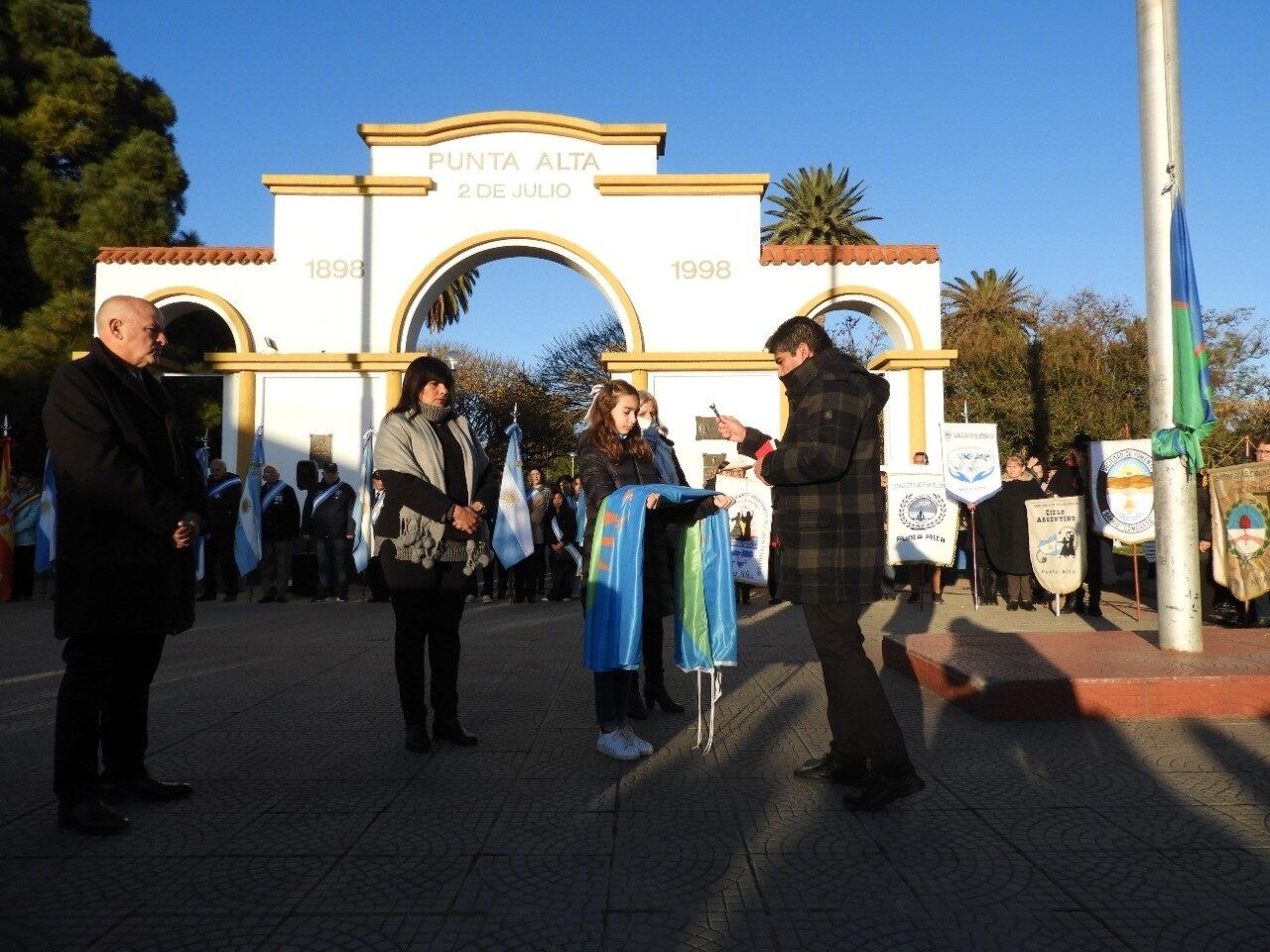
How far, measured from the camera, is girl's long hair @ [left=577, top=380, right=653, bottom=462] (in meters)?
4.94

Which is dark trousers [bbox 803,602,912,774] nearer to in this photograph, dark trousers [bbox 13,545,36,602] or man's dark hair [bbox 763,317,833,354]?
man's dark hair [bbox 763,317,833,354]

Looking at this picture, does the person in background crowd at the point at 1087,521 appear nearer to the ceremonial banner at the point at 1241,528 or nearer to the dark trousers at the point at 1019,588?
the dark trousers at the point at 1019,588

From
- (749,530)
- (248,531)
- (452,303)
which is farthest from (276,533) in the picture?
(452,303)

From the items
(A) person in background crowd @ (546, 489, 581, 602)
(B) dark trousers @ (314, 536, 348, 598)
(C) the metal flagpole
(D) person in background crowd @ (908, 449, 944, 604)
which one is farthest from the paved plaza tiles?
(B) dark trousers @ (314, 536, 348, 598)

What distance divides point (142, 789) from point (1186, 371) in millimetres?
6134

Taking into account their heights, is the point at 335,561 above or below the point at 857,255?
below

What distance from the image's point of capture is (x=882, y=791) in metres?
3.66

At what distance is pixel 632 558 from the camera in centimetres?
454

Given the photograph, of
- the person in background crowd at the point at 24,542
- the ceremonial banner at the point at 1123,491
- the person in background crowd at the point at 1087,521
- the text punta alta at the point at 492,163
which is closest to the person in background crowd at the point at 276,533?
the person in background crowd at the point at 24,542

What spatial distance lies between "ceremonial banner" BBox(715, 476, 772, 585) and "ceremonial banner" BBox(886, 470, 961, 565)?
1.61 meters

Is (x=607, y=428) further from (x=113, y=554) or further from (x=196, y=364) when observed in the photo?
(x=196, y=364)

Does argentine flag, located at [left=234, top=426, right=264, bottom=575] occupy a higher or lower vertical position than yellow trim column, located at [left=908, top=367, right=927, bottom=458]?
lower

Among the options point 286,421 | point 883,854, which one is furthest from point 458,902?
point 286,421

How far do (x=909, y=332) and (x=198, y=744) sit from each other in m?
15.7
